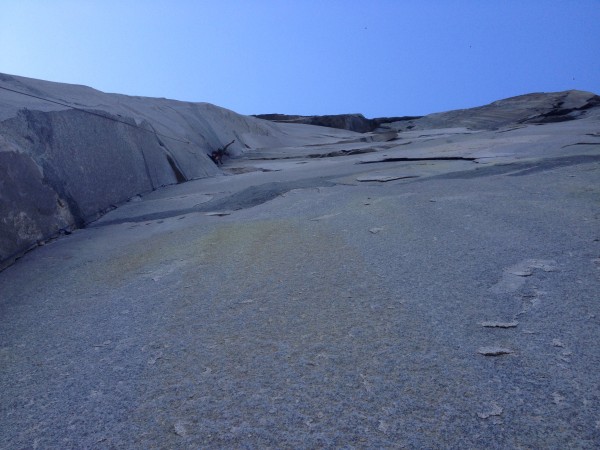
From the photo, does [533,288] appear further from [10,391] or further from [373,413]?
[10,391]

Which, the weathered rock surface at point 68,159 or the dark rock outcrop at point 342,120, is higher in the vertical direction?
the dark rock outcrop at point 342,120

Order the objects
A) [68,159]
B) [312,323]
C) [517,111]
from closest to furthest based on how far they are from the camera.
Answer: [312,323]
[68,159]
[517,111]

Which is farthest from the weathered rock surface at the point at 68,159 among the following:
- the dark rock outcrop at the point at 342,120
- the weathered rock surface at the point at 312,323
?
the dark rock outcrop at the point at 342,120

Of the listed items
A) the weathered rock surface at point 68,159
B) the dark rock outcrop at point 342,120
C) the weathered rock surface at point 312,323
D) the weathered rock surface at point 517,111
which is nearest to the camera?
the weathered rock surface at point 312,323

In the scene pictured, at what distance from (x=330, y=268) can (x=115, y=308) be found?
0.74 metres

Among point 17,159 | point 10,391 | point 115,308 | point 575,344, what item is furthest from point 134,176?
point 575,344

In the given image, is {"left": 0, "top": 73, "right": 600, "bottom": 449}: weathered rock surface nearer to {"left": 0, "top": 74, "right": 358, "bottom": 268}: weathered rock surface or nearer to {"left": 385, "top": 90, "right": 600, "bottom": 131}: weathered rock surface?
{"left": 0, "top": 74, "right": 358, "bottom": 268}: weathered rock surface

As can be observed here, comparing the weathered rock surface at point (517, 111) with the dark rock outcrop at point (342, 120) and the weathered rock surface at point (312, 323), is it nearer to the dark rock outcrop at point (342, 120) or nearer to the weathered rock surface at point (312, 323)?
the dark rock outcrop at point (342, 120)

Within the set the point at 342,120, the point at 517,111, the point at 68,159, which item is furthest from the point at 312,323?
the point at 342,120

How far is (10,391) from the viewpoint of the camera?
1195 millimetres

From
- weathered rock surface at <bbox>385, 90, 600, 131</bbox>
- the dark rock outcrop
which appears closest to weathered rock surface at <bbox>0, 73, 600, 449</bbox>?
weathered rock surface at <bbox>385, 90, 600, 131</bbox>

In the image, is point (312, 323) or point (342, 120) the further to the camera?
point (342, 120)

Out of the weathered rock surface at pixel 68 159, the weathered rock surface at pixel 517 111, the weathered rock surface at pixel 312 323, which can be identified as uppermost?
the weathered rock surface at pixel 517 111

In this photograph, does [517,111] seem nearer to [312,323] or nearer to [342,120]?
[342,120]
